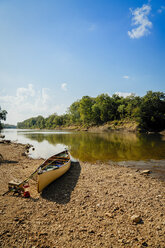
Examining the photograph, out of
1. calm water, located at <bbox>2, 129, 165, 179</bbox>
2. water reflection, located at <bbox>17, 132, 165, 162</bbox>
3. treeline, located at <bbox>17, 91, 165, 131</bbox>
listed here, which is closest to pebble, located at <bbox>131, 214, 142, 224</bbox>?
calm water, located at <bbox>2, 129, 165, 179</bbox>

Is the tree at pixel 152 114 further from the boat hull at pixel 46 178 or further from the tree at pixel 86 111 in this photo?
the boat hull at pixel 46 178

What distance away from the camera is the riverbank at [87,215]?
4.86 metres

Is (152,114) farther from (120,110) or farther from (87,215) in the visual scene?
(87,215)

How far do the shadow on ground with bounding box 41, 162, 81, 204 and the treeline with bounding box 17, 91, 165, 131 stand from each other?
55.0 metres

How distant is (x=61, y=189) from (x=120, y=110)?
268ft

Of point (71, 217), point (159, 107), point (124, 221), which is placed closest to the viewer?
point (124, 221)

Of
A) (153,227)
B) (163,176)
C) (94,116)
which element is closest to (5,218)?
(153,227)

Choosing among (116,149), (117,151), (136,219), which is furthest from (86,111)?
(136,219)

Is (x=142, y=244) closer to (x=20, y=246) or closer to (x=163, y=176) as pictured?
(x=20, y=246)

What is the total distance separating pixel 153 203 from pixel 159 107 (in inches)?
2432

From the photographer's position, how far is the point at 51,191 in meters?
8.62

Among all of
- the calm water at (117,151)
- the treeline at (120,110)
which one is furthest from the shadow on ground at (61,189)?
the treeline at (120,110)

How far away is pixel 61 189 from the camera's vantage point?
8859 millimetres

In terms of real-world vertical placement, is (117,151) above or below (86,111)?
below
